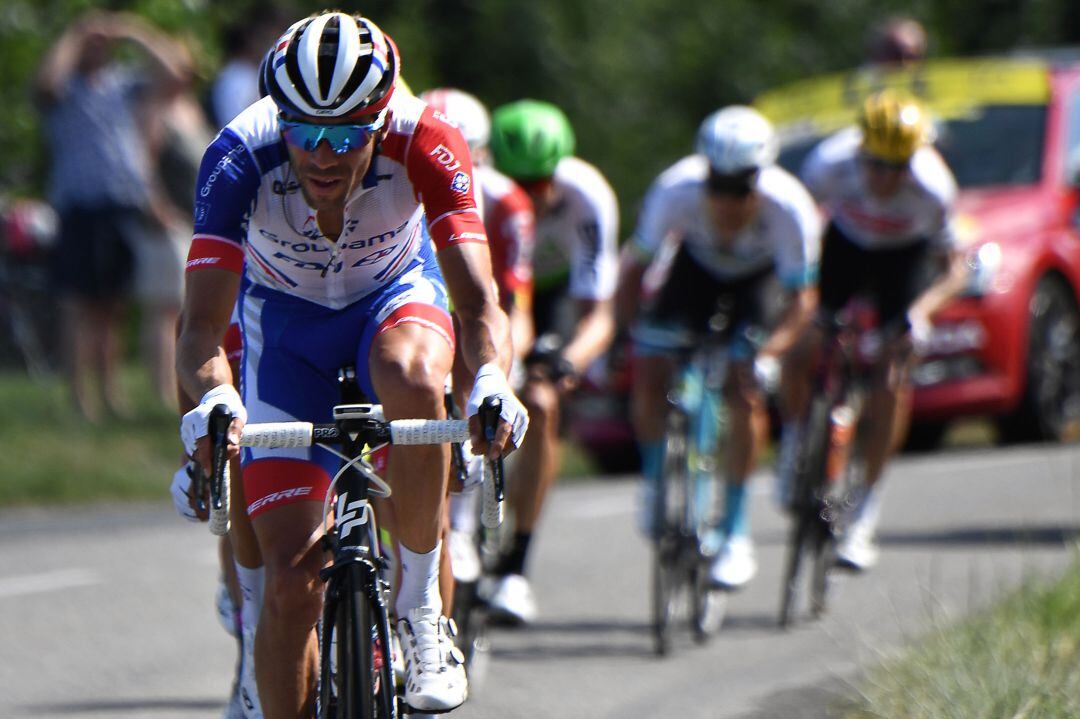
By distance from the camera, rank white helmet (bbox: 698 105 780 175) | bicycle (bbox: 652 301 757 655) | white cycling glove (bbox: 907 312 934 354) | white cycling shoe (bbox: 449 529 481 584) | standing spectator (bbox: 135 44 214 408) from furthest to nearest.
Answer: standing spectator (bbox: 135 44 214 408) < white cycling glove (bbox: 907 312 934 354) < white helmet (bbox: 698 105 780 175) < bicycle (bbox: 652 301 757 655) < white cycling shoe (bbox: 449 529 481 584)

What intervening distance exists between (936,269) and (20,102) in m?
9.74

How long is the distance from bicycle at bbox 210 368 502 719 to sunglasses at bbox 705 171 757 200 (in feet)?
12.5

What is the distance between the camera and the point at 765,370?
889cm

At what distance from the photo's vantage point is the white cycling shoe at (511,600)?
812cm

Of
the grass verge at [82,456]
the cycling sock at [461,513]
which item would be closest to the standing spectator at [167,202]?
the grass verge at [82,456]

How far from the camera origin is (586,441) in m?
14.0

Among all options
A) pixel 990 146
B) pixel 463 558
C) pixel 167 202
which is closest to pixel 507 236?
pixel 463 558

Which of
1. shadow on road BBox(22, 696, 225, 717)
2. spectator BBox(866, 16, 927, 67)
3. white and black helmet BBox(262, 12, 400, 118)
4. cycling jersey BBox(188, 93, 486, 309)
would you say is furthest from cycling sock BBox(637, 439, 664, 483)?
spectator BBox(866, 16, 927, 67)

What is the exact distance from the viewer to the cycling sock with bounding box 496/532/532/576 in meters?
8.25

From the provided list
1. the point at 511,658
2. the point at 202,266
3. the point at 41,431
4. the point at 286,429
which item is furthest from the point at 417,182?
the point at 41,431

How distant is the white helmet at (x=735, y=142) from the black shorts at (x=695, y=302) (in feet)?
2.39

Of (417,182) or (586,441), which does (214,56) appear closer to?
(586,441)

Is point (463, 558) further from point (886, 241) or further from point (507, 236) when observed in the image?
point (886, 241)

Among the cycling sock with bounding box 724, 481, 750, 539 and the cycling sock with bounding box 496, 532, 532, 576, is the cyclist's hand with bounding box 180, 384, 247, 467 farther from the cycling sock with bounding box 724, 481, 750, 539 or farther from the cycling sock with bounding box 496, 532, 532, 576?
the cycling sock with bounding box 724, 481, 750, 539
